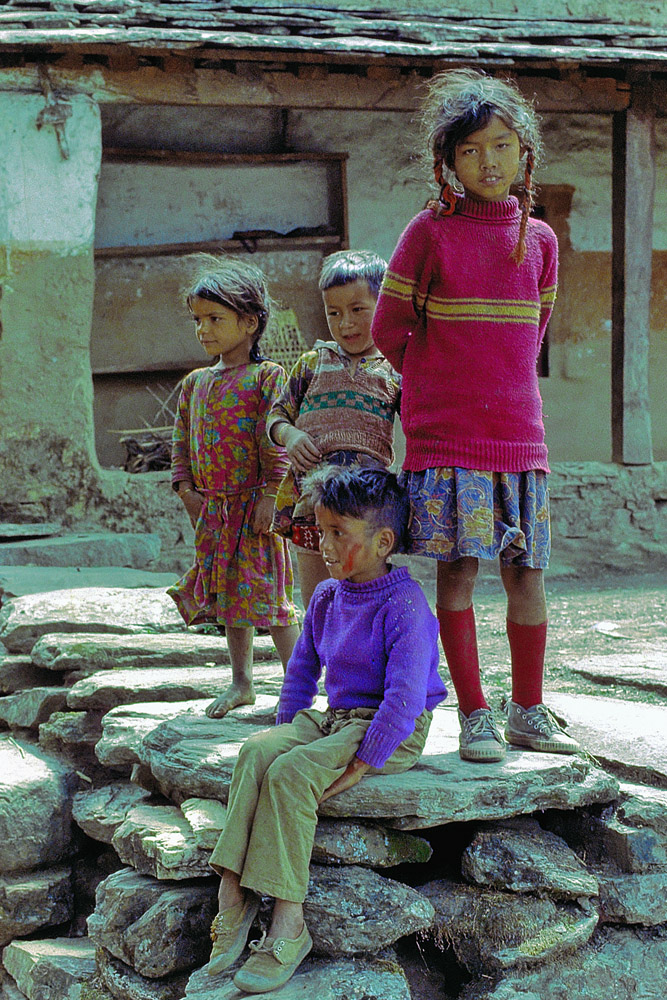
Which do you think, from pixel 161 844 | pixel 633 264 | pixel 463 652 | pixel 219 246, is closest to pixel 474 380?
pixel 463 652

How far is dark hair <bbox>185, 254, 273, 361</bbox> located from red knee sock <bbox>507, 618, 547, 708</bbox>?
3.95 feet

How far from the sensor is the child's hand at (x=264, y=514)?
10.3 ft

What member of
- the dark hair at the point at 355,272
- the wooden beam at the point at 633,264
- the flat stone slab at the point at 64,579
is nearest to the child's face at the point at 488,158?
the dark hair at the point at 355,272

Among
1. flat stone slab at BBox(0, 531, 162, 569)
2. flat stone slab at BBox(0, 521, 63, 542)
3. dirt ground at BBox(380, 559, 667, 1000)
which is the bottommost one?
dirt ground at BBox(380, 559, 667, 1000)

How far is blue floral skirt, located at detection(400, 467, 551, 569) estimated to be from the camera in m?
2.56

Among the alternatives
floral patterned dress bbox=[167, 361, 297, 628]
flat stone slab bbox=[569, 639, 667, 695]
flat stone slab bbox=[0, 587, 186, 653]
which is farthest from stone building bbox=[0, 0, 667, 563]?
floral patterned dress bbox=[167, 361, 297, 628]

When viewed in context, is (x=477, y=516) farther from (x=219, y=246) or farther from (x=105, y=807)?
(x=219, y=246)

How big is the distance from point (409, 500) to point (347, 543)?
238mm

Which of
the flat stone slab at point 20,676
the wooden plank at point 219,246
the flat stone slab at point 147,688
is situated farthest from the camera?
the wooden plank at point 219,246

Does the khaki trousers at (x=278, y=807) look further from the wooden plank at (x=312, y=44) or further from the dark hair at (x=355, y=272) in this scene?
the wooden plank at (x=312, y=44)

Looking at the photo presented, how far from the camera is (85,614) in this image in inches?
171

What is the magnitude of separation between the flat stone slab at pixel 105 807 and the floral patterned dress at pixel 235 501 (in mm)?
578

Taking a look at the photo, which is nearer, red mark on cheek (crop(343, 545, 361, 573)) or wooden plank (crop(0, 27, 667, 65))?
red mark on cheek (crop(343, 545, 361, 573))

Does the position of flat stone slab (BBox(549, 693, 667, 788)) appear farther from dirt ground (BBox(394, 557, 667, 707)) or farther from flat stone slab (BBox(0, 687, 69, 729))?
flat stone slab (BBox(0, 687, 69, 729))
